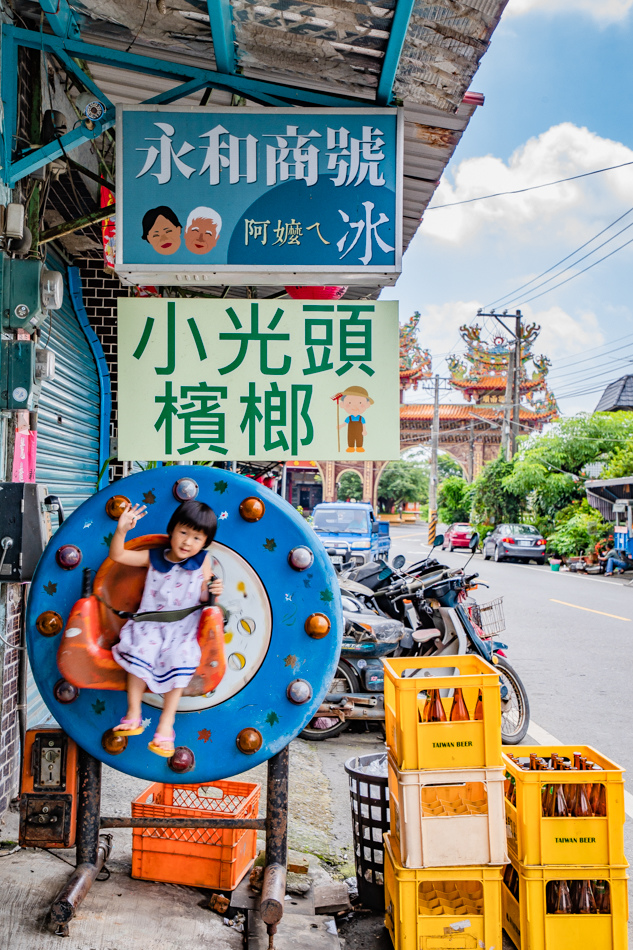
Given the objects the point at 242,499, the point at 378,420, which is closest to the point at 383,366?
the point at 378,420

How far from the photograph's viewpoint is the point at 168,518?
2.88 metres

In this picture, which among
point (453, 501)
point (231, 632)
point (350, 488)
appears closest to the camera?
point (231, 632)

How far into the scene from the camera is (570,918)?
285 centimetres

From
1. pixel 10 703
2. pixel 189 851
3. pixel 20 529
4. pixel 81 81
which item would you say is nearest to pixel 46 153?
pixel 81 81

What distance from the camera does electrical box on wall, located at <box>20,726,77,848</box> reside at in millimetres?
2893

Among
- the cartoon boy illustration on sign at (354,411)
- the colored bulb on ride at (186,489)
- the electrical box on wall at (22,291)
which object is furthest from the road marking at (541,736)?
the electrical box on wall at (22,291)

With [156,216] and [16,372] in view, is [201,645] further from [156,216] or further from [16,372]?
[156,216]

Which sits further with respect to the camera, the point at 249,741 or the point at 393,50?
the point at 393,50

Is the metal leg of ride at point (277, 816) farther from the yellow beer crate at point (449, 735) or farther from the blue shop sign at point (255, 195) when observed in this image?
the blue shop sign at point (255, 195)

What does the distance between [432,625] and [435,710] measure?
3.10 metres

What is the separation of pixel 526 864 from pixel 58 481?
357 cm

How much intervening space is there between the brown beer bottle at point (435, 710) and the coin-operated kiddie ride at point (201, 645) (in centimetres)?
57

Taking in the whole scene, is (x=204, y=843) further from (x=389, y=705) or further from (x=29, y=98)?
(x=29, y=98)

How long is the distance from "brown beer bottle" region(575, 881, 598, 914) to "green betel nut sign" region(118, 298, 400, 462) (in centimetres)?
203
